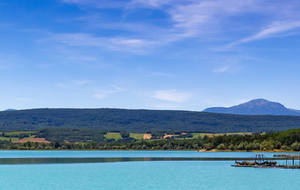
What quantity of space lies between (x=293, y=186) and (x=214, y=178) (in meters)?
15.4

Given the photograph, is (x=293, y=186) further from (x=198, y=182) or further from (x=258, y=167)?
(x=258, y=167)

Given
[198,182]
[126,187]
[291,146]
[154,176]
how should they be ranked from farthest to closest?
[291,146], [154,176], [198,182], [126,187]

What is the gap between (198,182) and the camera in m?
78.1

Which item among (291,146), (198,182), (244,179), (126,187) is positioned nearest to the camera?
(126,187)

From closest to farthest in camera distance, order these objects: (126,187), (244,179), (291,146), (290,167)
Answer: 1. (126,187)
2. (244,179)
3. (290,167)
4. (291,146)

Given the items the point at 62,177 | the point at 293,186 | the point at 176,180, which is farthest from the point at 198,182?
the point at 62,177

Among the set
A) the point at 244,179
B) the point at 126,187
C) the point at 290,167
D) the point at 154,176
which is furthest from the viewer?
the point at 290,167

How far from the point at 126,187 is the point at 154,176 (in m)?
17.3

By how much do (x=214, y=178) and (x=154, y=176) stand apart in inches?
479

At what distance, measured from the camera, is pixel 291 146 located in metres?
198

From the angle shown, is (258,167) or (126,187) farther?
(258,167)

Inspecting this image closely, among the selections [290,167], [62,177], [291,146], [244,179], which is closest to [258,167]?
[290,167]

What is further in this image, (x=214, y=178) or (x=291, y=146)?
(x=291, y=146)

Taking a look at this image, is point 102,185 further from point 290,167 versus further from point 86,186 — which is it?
point 290,167
